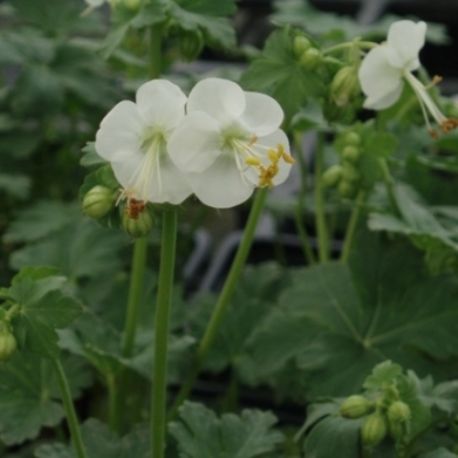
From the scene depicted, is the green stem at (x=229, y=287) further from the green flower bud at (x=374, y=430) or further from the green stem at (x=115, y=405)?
the green flower bud at (x=374, y=430)

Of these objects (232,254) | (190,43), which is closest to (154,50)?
(190,43)

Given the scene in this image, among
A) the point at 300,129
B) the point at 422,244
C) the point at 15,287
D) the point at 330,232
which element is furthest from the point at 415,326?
the point at 15,287

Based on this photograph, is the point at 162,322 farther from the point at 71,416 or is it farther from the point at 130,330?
the point at 130,330

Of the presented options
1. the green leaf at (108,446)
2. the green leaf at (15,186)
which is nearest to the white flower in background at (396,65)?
the green leaf at (108,446)

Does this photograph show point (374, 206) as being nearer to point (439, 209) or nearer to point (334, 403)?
point (439, 209)

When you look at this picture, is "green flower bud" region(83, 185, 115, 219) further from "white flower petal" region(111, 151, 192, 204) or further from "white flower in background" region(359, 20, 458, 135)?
"white flower in background" region(359, 20, 458, 135)

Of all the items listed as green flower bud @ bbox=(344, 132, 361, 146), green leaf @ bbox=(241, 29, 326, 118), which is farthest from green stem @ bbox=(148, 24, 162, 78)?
green flower bud @ bbox=(344, 132, 361, 146)
